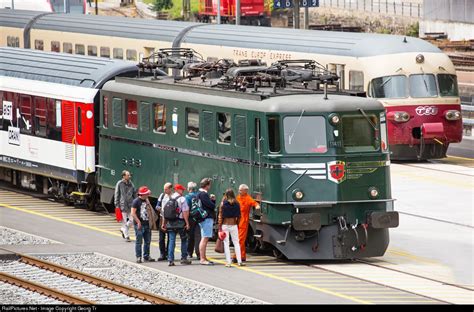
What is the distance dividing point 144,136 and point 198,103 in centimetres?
221

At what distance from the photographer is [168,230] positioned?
2383 cm

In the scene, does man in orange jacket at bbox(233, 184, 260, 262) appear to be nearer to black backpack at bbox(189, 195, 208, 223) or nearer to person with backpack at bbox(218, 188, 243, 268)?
person with backpack at bbox(218, 188, 243, 268)

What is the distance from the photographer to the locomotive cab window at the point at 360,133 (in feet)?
78.8

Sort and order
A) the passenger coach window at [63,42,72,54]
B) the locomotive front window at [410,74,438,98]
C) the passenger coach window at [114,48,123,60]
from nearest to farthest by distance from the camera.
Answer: the locomotive front window at [410,74,438,98], the passenger coach window at [114,48,123,60], the passenger coach window at [63,42,72,54]

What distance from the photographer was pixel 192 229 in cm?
2412

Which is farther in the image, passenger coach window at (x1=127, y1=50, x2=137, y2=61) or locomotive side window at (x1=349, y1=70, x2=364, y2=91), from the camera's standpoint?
passenger coach window at (x1=127, y1=50, x2=137, y2=61)

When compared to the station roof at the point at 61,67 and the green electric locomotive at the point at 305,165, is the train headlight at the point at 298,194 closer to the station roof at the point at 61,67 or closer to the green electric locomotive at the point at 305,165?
the green electric locomotive at the point at 305,165

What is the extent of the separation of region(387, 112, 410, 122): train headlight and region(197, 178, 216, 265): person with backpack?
1272 centimetres

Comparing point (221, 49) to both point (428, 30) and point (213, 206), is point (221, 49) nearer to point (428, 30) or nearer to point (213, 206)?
point (213, 206)

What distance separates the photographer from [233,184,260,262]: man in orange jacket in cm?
2391

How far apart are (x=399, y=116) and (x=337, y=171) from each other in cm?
1248

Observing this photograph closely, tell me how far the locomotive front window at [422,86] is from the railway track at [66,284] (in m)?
14.4

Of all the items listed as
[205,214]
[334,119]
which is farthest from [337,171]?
[205,214]

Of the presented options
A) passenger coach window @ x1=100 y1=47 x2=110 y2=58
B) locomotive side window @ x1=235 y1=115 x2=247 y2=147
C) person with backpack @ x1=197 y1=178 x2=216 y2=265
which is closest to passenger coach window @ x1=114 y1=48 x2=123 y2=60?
passenger coach window @ x1=100 y1=47 x2=110 y2=58
